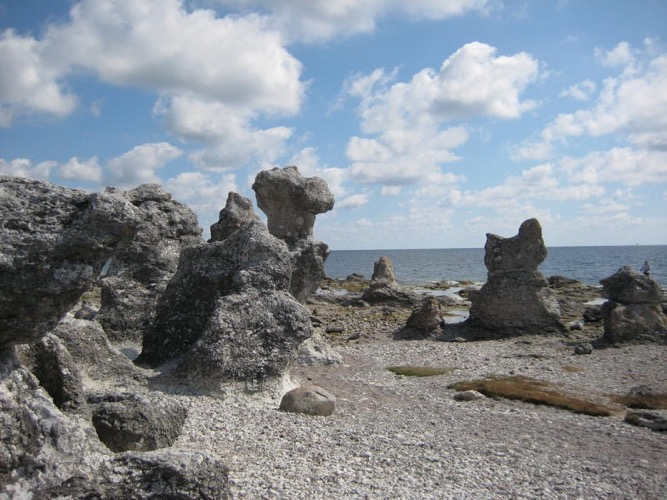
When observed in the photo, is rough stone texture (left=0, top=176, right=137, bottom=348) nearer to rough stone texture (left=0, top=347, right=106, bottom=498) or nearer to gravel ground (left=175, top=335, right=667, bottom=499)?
rough stone texture (left=0, top=347, right=106, bottom=498)

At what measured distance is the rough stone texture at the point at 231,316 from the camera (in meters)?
14.0

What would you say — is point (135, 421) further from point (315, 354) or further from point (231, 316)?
point (315, 354)

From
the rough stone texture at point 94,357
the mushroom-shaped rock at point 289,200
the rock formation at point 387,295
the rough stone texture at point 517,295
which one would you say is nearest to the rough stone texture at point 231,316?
the rough stone texture at point 94,357

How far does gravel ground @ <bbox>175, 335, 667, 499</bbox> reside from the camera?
356 inches

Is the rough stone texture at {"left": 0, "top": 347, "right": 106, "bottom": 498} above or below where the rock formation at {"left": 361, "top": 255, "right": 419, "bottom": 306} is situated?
above

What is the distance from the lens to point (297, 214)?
2455 cm

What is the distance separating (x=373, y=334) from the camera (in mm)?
30562

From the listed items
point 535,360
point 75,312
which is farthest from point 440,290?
point 75,312

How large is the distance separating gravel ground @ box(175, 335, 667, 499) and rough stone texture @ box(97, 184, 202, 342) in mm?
5093

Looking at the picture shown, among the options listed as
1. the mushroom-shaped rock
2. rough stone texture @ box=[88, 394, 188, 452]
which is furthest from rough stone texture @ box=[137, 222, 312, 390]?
the mushroom-shaped rock

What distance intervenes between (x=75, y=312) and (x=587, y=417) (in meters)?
17.2

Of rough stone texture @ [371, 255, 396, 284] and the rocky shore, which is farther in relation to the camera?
rough stone texture @ [371, 255, 396, 284]

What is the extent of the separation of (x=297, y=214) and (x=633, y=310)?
15710 mm

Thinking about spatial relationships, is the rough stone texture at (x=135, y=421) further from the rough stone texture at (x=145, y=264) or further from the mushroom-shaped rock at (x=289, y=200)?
the mushroom-shaped rock at (x=289, y=200)
